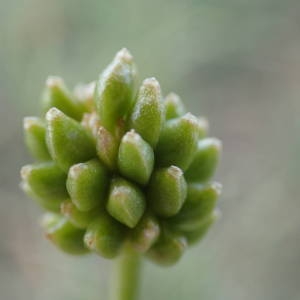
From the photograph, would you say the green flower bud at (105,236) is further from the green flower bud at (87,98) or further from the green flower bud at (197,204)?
the green flower bud at (87,98)

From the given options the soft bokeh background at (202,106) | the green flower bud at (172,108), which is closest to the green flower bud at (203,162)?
the green flower bud at (172,108)

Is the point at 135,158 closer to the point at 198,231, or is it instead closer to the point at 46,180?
the point at 46,180

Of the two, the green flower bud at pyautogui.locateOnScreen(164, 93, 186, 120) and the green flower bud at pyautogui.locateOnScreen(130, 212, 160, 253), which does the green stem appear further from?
the green flower bud at pyautogui.locateOnScreen(164, 93, 186, 120)

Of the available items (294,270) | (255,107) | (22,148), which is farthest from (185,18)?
(294,270)

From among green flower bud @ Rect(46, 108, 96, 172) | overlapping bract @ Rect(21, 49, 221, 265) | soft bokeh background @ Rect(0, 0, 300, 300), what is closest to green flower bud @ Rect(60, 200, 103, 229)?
overlapping bract @ Rect(21, 49, 221, 265)

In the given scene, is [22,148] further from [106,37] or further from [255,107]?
[255,107]

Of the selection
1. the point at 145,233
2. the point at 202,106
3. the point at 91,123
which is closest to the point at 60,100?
the point at 91,123

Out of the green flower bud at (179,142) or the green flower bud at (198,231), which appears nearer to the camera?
the green flower bud at (179,142)
